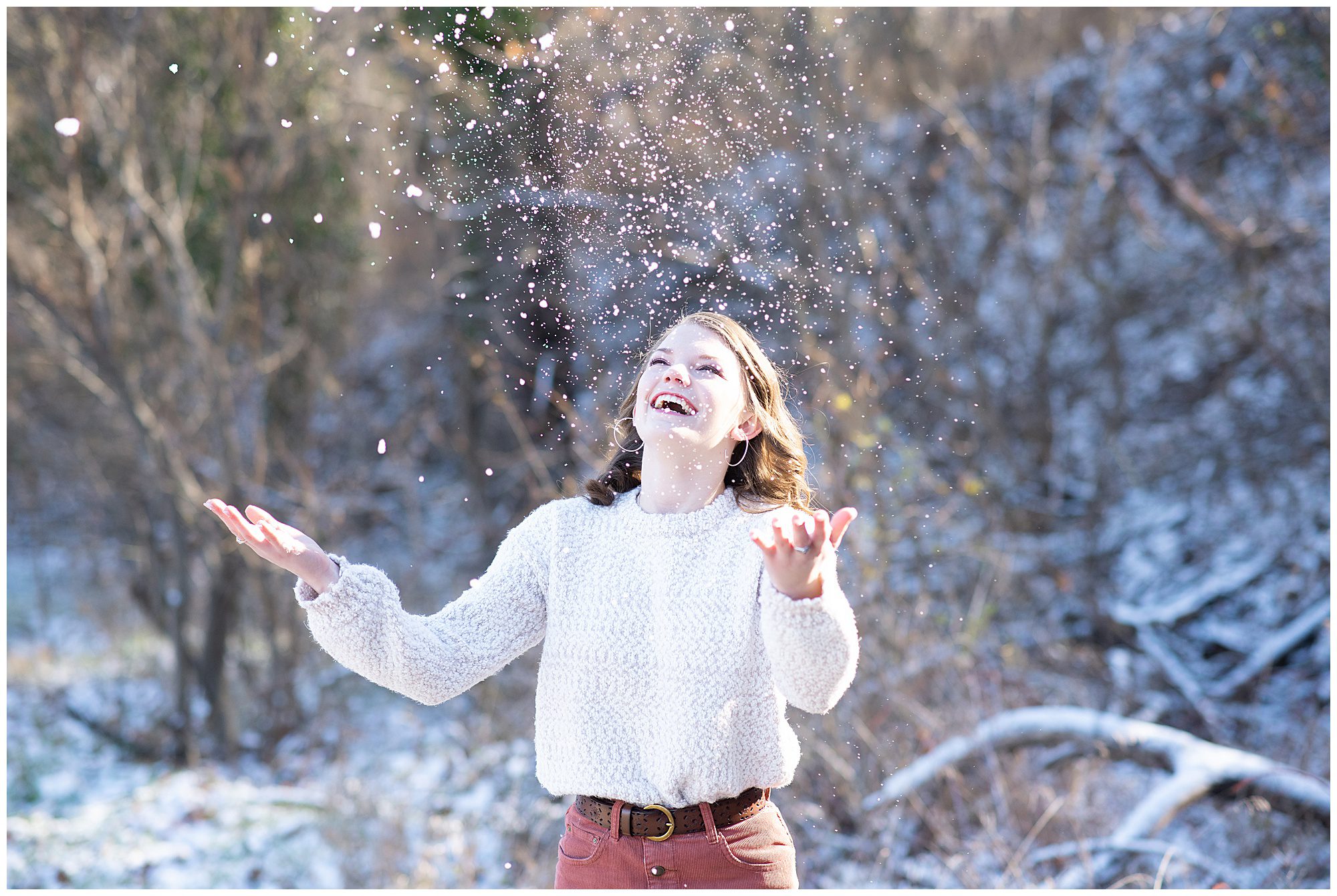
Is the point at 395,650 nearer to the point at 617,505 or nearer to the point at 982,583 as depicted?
the point at 617,505

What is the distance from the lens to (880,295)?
560 cm

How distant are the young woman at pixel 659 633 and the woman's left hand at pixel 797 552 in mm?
13

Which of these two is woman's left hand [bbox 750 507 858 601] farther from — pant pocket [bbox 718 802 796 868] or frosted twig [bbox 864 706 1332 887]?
frosted twig [bbox 864 706 1332 887]

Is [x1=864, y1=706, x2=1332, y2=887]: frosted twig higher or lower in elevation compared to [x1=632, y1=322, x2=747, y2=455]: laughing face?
lower

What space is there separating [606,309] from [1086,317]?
4978 mm

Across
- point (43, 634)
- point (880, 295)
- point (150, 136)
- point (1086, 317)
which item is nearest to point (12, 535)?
point (43, 634)

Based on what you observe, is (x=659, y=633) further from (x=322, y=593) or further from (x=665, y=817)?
(x=322, y=593)

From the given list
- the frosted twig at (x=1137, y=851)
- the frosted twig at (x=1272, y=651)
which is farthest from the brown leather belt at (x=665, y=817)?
the frosted twig at (x=1272, y=651)

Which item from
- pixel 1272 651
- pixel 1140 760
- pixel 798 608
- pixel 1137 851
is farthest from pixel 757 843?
pixel 1272 651

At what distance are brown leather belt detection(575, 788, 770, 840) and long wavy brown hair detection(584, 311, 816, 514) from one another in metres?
0.43

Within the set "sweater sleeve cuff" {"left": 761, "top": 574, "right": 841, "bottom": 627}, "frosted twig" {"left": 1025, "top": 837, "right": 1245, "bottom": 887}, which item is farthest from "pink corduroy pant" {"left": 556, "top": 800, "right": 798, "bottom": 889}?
"frosted twig" {"left": 1025, "top": 837, "right": 1245, "bottom": 887}

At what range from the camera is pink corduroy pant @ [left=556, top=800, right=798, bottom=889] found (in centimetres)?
157

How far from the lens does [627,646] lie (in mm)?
1658

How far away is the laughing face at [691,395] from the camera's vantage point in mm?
1652
